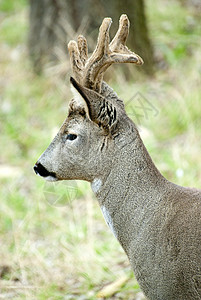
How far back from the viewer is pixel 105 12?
8.29 meters

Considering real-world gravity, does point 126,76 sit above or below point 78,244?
above

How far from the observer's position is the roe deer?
10.9 feet

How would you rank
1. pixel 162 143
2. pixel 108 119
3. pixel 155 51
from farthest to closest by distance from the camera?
1. pixel 155 51
2. pixel 162 143
3. pixel 108 119

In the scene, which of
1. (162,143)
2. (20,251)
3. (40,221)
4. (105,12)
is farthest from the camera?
(105,12)

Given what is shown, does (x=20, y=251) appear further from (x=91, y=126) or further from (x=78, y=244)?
(x=91, y=126)

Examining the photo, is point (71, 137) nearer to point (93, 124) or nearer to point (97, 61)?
point (93, 124)

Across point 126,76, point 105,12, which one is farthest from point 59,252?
point 105,12

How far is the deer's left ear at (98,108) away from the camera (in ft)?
11.1

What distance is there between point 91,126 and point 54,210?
9.72 ft

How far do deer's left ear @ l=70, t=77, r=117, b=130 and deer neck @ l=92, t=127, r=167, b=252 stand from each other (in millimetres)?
185

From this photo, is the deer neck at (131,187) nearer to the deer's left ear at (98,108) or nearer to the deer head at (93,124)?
the deer head at (93,124)

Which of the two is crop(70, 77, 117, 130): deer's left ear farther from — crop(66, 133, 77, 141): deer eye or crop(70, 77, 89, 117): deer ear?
crop(66, 133, 77, 141): deer eye

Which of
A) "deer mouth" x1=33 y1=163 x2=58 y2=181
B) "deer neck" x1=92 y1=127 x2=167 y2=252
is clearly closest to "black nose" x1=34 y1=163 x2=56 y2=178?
"deer mouth" x1=33 y1=163 x2=58 y2=181

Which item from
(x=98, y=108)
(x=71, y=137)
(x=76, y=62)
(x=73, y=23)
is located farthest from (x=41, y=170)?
(x=73, y=23)
